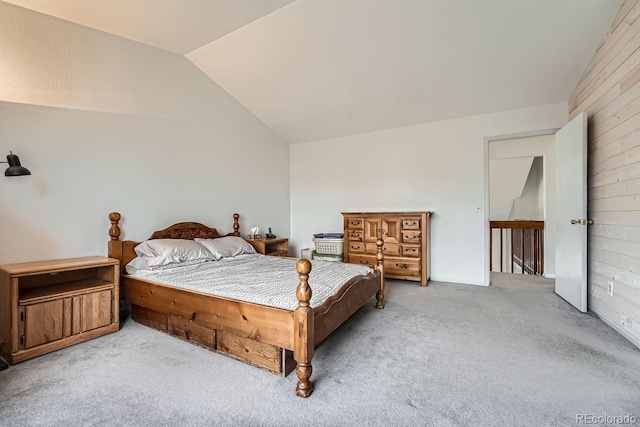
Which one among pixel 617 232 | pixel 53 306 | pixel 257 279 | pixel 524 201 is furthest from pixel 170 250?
pixel 524 201

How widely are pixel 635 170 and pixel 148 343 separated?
4.18 m

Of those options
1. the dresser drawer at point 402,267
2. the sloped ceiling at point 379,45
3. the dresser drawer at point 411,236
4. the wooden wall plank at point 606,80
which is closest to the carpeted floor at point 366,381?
the dresser drawer at point 402,267

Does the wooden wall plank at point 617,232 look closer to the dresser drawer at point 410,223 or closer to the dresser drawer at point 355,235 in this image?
the dresser drawer at point 410,223

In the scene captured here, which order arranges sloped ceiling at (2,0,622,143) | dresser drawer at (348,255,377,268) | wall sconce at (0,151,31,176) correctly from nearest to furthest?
wall sconce at (0,151,31,176) < sloped ceiling at (2,0,622,143) < dresser drawer at (348,255,377,268)

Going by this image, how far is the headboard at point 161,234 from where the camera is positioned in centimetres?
291

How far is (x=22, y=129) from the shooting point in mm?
2410

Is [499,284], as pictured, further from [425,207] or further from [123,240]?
[123,240]

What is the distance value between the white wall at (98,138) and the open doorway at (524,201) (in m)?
4.19

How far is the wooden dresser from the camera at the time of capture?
4.04 meters

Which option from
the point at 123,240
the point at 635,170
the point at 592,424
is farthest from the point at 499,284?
the point at 123,240

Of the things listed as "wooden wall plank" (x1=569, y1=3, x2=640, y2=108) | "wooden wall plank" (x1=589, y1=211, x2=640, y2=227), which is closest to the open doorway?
"wooden wall plank" (x1=569, y1=3, x2=640, y2=108)

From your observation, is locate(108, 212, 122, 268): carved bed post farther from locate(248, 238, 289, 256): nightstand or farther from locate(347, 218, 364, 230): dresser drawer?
locate(347, 218, 364, 230): dresser drawer

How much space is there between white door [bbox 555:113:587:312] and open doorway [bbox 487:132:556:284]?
892mm

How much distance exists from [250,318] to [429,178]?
11.6ft
